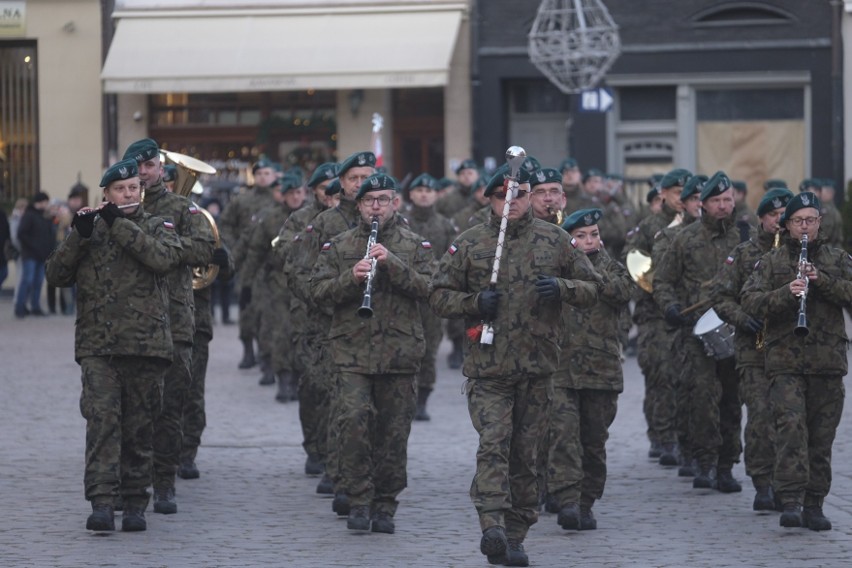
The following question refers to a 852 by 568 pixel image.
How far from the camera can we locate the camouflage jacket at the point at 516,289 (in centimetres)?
920

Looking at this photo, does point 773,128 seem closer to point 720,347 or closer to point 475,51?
point 475,51

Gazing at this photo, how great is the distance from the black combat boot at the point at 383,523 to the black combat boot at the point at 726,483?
249 centimetres

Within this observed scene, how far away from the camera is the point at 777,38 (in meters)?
28.9

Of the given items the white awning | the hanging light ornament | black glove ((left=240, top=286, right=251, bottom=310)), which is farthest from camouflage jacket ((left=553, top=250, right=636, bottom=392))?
the white awning

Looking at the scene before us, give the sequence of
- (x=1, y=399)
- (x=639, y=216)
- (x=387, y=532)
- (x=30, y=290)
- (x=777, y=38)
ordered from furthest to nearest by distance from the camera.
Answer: (x=777, y=38)
(x=30, y=290)
(x=639, y=216)
(x=1, y=399)
(x=387, y=532)

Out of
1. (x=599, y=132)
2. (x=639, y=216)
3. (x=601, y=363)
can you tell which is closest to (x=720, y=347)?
(x=601, y=363)

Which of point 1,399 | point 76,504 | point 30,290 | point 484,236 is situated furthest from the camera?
point 30,290

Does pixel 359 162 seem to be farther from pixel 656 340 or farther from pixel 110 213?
pixel 656 340

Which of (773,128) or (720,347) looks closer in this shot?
(720,347)

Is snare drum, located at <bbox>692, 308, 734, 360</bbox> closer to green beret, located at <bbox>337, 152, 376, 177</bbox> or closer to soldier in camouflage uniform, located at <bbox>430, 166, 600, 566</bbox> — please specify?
soldier in camouflage uniform, located at <bbox>430, 166, 600, 566</bbox>

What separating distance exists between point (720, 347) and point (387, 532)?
2.54 m

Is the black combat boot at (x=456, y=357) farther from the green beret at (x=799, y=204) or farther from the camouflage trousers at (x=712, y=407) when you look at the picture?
the green beret at (x=799, y=204)

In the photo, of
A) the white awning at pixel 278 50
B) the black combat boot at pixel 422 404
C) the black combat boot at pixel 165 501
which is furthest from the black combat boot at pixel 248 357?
the white awning at pixel 278 50

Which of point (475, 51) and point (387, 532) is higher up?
point (475, 51)
